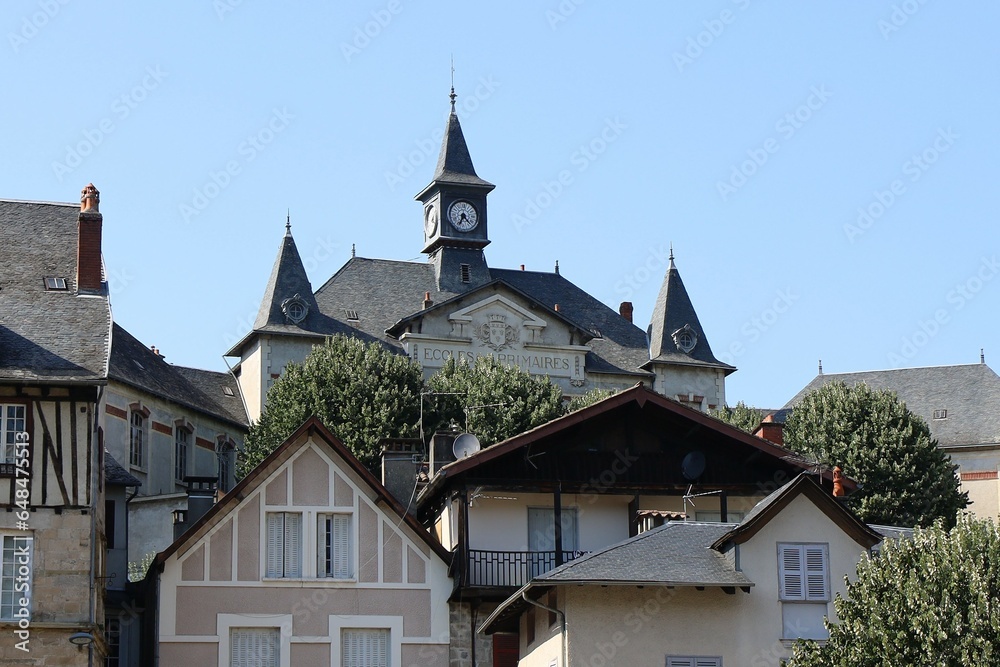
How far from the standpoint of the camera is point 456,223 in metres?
66.5

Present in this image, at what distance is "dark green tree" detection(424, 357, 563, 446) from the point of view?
47.9m

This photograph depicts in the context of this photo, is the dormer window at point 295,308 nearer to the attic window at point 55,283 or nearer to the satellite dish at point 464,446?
the satellite dish at point 464,446

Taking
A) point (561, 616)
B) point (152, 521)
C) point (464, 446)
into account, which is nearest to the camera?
point (561, 616)

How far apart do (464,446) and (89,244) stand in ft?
24.4

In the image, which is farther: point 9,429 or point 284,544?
point 284,544

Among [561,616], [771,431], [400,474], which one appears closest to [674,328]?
[771,431]

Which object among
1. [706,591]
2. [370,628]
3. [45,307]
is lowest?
[370,628]

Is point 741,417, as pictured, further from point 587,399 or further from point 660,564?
point 660,564

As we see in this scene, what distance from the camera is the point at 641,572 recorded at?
26500 millimetres

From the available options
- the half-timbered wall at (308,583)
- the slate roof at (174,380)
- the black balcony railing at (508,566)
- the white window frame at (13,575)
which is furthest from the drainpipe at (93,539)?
the slate roof at (174,380)

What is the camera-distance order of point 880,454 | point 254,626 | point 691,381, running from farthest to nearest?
point 691,381 → point 880,454 → point 254,626

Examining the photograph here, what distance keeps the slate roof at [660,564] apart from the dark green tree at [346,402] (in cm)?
1893

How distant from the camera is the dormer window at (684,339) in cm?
6452

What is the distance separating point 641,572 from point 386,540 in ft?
18.0
